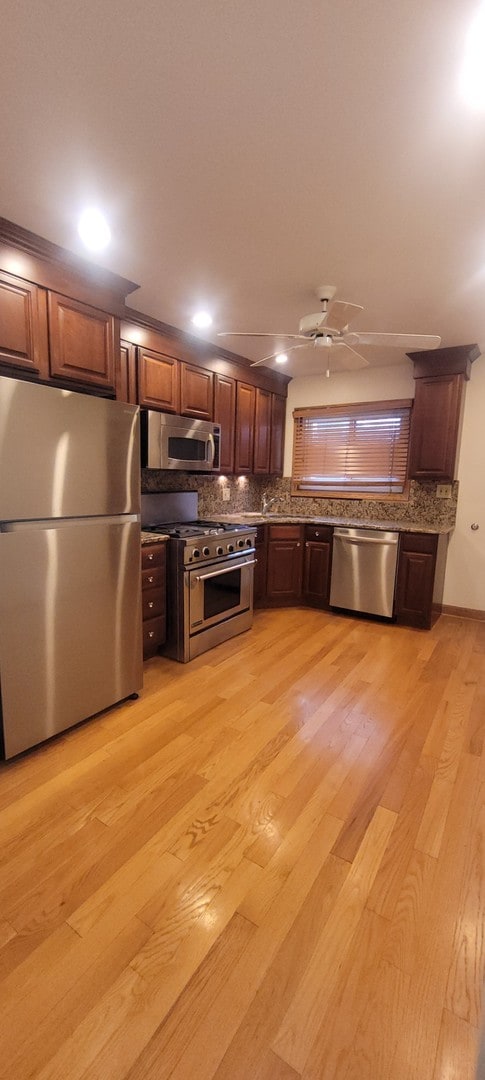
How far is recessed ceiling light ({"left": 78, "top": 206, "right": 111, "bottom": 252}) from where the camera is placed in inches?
72.5

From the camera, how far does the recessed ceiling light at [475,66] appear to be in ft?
3.49

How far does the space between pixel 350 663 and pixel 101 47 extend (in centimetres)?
315

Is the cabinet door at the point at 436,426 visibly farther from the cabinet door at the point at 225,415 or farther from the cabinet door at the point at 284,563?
the cabinet door at the point at 225,415

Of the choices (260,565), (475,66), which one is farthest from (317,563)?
(475,66)

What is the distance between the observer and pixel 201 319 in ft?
10.1

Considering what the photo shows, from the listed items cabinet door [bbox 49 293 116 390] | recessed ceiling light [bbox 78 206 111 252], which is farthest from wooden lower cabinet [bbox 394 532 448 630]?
recessed ceiling light [bbox 78 206 111 252]

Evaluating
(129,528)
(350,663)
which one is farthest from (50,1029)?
(350,663)

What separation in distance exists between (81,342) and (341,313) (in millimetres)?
1412

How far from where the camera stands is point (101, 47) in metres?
1.14

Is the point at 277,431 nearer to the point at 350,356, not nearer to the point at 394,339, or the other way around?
the point at 350,356

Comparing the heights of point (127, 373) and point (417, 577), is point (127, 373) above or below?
above

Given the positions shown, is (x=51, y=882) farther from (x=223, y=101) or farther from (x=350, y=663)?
(x=223, y=101)

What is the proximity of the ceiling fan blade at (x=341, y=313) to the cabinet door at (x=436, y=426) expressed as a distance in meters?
1.67

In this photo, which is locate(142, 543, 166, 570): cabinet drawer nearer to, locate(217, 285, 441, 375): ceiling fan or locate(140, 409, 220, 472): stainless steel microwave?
locate(140, 409, 220, 472): stainless steel microwave
